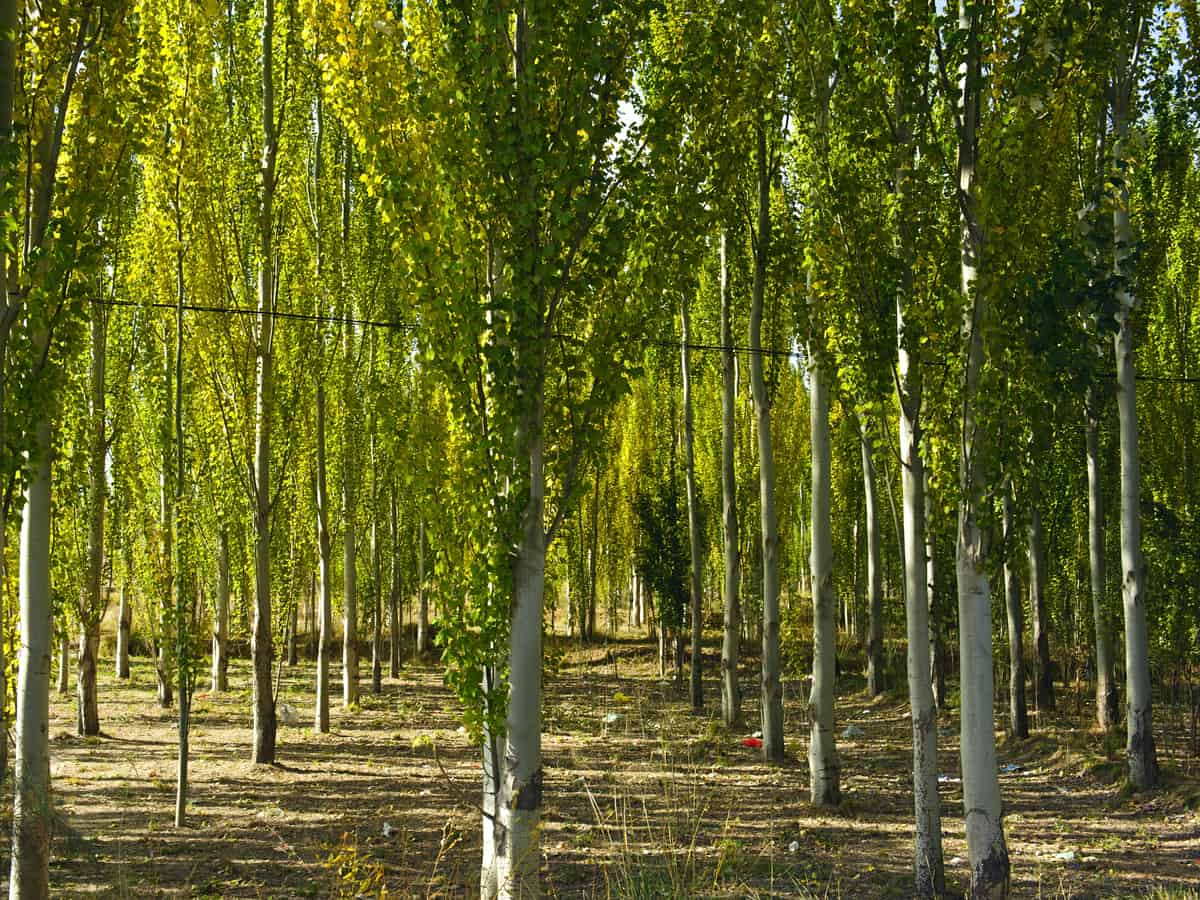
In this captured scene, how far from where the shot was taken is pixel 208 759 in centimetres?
1359

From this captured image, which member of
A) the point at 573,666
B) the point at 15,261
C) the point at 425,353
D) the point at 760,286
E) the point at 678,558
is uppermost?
the point at 760,286

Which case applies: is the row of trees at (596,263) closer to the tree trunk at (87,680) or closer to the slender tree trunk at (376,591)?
the tree trunk at (87,680)

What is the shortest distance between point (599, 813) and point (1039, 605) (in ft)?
35.7

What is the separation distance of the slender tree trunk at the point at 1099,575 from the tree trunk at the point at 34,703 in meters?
11.1

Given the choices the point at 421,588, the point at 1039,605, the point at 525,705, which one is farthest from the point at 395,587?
the point at 525,705

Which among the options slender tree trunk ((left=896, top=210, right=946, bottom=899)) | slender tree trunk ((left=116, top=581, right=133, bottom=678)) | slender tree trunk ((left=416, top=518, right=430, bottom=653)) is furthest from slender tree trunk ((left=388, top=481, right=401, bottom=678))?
slender tree trunk ((left=896, top=210, right=946, bottom=899))

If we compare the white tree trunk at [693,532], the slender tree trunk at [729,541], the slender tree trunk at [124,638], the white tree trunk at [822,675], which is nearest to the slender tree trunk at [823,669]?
the white tree trunk at [822,675]

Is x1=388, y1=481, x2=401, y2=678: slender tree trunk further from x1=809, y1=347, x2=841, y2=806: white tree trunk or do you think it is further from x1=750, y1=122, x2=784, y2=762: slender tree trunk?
x1=809, y1=347, x2=841, y2=806: white tree trunk

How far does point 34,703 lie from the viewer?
6.48m

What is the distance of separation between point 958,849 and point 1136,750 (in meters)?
3.10

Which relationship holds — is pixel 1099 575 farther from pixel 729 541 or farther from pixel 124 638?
pixel 124 638

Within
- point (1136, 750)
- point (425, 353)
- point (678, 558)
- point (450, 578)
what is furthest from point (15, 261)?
point (678, 558)

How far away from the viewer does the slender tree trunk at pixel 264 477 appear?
12828 mm

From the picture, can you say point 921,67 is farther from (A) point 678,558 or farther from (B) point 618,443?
(B) point 618,443
